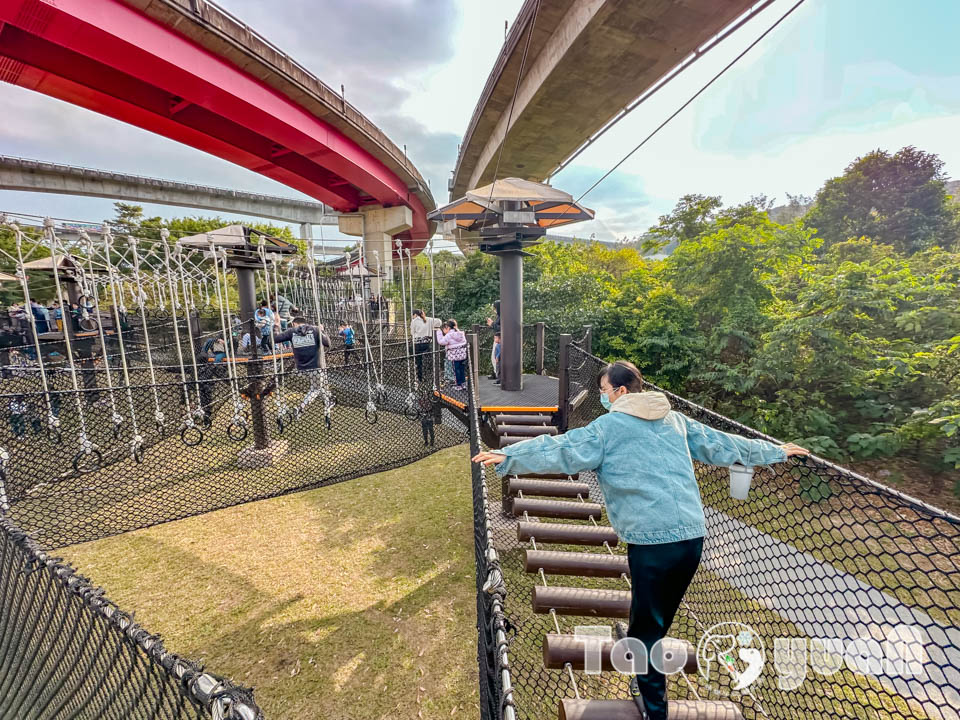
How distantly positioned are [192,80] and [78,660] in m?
8.67

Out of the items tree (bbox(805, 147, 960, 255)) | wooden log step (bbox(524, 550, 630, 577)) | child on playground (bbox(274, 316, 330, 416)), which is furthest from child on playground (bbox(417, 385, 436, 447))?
tree (bbox(805, 147, 960, 255))

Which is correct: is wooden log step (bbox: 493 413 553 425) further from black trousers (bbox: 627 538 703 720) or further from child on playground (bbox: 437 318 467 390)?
black trousers (bbox: 627 538 703 720)

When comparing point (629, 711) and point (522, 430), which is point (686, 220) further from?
point (629, 711)

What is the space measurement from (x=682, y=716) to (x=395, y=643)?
2.18 metres

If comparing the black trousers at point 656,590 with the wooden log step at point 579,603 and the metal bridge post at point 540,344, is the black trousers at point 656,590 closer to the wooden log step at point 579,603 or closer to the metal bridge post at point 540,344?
the wooden log step at point 579,603

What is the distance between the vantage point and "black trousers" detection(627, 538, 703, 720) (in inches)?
66.2

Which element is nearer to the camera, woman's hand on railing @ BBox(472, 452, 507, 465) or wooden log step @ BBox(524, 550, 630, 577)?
woman's hand on railing @ BBox(472, 452, 507, 465)

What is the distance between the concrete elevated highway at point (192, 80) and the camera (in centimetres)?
573

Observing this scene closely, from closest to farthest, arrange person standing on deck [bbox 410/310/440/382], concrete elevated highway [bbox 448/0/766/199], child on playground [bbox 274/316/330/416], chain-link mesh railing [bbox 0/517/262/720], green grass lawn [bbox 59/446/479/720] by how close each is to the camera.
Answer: chain-link mesh railing [bbox 0/517/262/720], green grass lawn [bbox 59/446/479/720], concrete elevated highway [bbox 448/0/766/199], child on playground [bbox 274/316/330/416], person standing on deck [bbox 410/310/440/382]

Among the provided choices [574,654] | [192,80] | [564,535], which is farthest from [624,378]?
[192,80]

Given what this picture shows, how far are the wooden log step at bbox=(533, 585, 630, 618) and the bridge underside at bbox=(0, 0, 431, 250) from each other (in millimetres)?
8670

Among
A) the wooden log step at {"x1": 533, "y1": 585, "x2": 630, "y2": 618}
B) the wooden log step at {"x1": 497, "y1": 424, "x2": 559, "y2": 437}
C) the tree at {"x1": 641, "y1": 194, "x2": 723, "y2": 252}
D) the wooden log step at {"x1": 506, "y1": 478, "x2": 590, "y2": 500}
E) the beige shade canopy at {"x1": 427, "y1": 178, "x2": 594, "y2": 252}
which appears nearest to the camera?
the wooden log step at {"x1": 533, "y1": 585, "x2": 630, "y2": 618}

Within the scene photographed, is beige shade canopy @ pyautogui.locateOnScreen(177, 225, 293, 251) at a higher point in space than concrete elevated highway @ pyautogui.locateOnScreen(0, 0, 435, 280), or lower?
lower

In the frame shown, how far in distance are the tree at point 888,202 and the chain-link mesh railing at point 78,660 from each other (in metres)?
21.5
